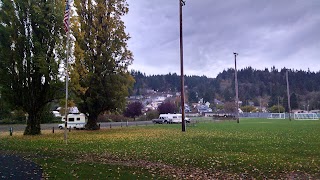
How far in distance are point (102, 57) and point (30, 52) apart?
1126cm

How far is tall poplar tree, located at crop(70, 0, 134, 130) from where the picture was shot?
4066cm

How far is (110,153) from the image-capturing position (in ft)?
57.3

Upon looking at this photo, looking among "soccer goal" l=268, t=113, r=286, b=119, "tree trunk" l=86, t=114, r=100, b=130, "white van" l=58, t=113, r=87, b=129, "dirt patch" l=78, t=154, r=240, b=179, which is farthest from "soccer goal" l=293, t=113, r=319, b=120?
"dirt patch" l=78, t=154, r=240, b=179

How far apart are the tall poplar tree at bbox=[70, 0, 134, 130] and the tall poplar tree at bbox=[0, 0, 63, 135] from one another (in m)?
7.36

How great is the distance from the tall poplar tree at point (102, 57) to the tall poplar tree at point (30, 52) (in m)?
7.36

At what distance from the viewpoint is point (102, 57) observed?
41.3m

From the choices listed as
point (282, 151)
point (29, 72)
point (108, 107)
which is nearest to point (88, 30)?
point (108, 107)

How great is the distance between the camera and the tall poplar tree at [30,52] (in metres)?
30.2

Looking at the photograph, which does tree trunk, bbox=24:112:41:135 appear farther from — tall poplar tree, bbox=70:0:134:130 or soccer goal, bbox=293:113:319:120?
soccer goal, bbox=293:113:319:120

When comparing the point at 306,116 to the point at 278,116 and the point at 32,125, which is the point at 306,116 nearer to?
the point at 278,116

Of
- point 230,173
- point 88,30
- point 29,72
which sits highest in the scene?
point 88,30

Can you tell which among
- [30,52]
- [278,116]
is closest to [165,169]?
[30,52]

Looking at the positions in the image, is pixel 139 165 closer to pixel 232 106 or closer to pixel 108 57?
pixel 108 57

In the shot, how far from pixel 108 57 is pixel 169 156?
27269 mm
